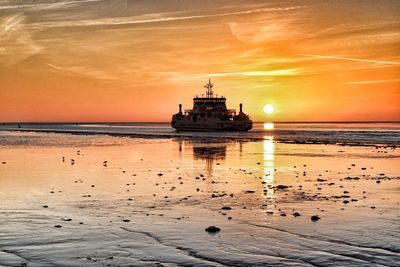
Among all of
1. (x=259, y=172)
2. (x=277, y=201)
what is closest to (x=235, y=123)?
(x=259, y=172)

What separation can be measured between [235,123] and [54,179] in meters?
115

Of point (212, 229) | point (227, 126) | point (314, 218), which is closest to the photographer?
point (212, 229)

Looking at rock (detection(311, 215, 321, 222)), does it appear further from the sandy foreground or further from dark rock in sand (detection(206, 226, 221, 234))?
dark rock in sand (detection(206, 226, 221, 234))

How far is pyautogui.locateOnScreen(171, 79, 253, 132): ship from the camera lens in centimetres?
13807

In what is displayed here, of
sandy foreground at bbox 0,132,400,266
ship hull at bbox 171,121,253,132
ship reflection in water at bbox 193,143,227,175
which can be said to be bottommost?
sandy foreground at bbox 0,132,400,266

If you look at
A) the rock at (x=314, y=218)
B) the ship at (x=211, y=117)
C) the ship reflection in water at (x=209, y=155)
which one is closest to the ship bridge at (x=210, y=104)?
the ship at (x=211, y=117)

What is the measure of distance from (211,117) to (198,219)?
12591cm

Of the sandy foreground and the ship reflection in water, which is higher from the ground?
the ship reflection in water

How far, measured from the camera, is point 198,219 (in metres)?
14.2

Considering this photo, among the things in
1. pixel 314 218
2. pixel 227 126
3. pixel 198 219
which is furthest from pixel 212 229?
pixel 227 126

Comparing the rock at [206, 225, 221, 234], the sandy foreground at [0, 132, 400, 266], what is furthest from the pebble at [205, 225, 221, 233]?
the sandy foreground at [0, 132, 400, 266]

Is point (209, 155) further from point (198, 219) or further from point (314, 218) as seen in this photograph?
point (314, 218)

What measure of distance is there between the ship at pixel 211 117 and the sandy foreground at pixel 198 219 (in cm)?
11204

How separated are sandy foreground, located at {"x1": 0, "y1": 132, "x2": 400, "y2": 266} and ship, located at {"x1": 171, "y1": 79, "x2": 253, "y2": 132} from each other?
11204 cm
